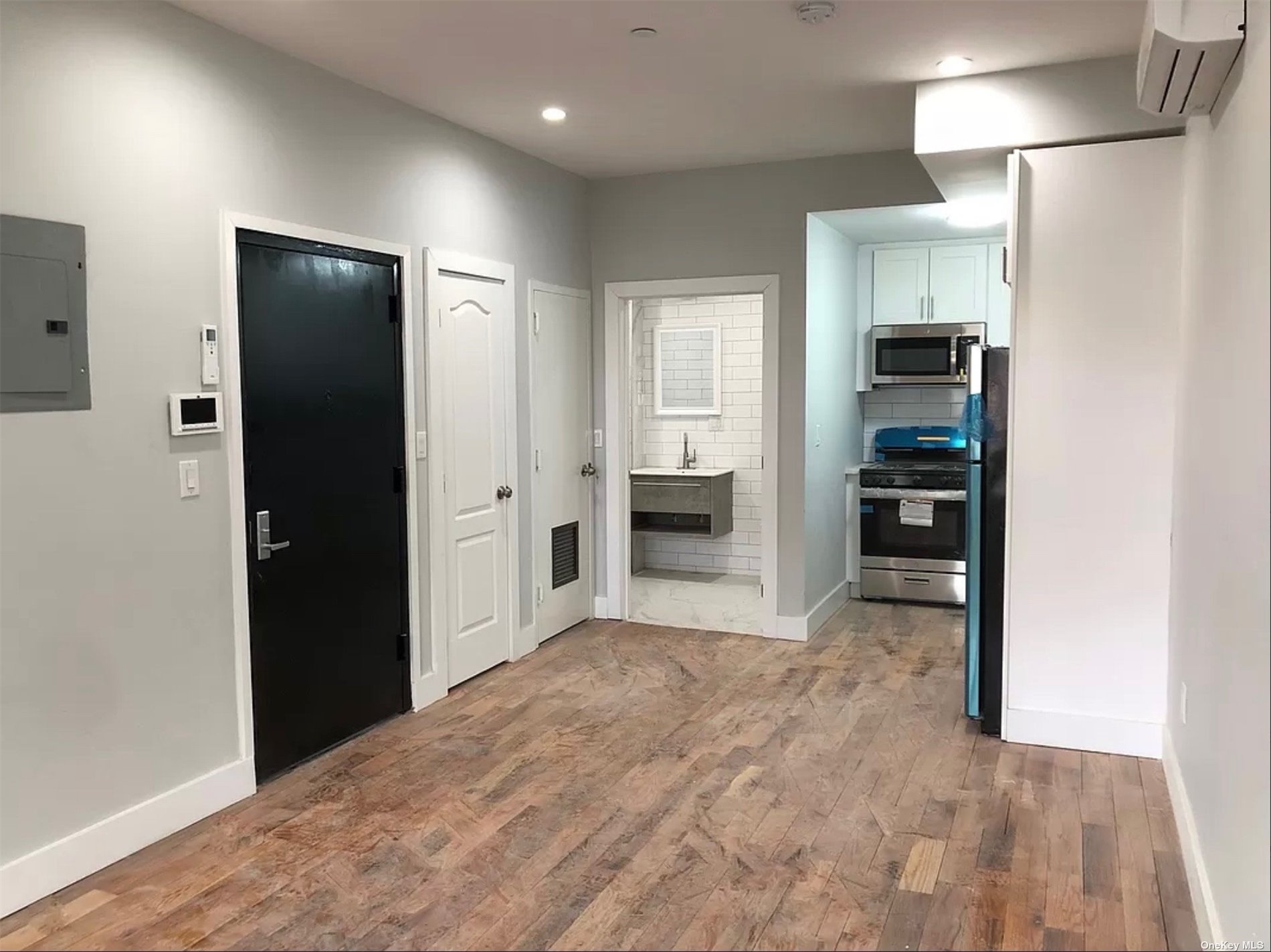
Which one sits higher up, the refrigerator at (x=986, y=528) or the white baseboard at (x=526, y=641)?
the refrigerator at (x=986, y=528)

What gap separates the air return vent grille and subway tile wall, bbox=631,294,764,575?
1.78m

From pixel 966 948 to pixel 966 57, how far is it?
3.12 metres

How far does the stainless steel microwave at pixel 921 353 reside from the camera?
21.4 feet

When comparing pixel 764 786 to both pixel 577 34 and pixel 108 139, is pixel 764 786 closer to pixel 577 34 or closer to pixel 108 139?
pixel 577 34

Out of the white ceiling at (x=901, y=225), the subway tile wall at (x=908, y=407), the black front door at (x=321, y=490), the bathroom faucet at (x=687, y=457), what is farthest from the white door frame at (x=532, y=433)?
the subway tile wall at (x=908, y=407)

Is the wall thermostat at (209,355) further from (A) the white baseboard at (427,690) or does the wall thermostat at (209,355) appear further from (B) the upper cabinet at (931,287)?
(B) the upper cabinet at (931,287)

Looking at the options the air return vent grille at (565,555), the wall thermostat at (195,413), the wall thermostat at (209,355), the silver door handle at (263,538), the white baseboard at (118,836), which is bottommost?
the white baseboard at (118,836)

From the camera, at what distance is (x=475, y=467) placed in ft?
16.0

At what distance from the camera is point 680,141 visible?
506 cm

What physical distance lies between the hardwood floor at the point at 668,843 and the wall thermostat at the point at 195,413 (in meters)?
1.33

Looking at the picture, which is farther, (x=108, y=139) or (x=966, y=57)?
(x=966, y=57)

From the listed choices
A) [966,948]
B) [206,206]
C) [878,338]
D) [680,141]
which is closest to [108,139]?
[206,206]

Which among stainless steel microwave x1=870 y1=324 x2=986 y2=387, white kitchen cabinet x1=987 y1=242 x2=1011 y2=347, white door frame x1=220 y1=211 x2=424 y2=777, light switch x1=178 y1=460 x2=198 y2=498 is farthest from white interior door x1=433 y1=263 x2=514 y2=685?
white kitchen cabinet x1=987 y1=242 x2=1011 y2=347

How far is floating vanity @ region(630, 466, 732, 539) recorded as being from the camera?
7.15m
